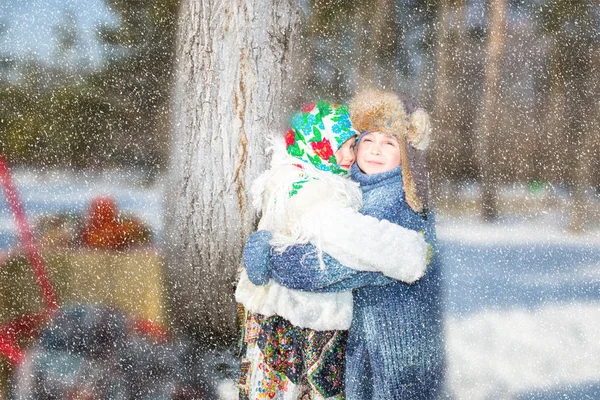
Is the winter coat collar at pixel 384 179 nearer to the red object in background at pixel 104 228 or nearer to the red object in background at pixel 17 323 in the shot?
the red object in background at pixel 17 323

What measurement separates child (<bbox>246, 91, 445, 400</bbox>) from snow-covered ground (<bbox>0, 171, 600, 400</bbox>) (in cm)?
122

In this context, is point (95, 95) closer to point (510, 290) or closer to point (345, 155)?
point (510, 290)

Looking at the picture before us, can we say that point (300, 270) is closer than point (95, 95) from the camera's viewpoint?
Yes

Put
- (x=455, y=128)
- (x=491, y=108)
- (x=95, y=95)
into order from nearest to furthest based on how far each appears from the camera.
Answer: (x=95, y=95), (x=491, y=108), (x=455, y=128)

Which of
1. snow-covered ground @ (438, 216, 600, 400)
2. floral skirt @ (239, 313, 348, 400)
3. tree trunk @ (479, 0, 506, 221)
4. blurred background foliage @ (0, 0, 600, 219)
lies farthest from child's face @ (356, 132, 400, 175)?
tree trunk @ (479, 0, 506, 221)

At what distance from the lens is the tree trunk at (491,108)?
841cm

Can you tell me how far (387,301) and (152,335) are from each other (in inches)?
67.7

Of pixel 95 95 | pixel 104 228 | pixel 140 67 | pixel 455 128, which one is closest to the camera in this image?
pixel 104 228

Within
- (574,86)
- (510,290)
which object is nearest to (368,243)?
(510,290)

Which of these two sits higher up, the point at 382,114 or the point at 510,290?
the point at 382,114

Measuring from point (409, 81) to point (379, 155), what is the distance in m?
6.88

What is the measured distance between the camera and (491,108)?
407 inches

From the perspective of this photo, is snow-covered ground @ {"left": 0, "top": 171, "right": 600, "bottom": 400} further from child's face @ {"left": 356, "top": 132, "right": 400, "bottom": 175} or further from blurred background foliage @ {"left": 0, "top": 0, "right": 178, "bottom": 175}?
child's face @ {"left": 356, "top": 132, "right": 400, "bottom": 175}

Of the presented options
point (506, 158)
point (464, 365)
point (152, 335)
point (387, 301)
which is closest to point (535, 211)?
point (506, 158)
